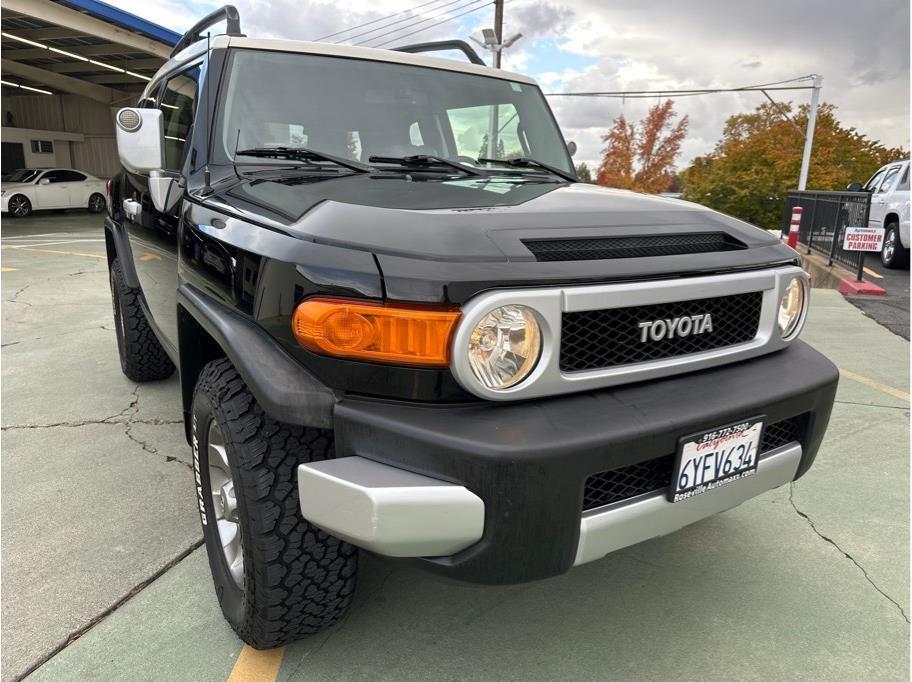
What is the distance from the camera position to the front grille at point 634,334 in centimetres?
158

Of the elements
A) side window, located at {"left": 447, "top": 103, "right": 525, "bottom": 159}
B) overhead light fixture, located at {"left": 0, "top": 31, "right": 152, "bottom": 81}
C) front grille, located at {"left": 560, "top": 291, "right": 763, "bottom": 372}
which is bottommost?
front grille, located at {"left": 560, "top": 291, "right": 763, "bottom": 372}

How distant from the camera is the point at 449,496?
1387mm

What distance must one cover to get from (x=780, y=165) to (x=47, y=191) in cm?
2414

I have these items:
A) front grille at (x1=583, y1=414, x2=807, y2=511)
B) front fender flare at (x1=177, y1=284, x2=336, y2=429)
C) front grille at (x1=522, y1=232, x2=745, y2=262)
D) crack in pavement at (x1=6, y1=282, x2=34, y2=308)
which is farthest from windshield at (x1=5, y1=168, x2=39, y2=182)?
front grille at (x1=583, y1=414, x2=807, y2=511)

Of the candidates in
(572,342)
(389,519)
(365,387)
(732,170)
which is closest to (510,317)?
(572,342)

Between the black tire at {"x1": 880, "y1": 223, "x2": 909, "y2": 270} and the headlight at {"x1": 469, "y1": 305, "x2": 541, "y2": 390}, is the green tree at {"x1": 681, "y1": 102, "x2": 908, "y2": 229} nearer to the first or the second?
the black tire at {"x1": 880, "y1": 223, "x2": 909, "y2": 270}

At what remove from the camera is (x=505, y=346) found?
150 centimetres

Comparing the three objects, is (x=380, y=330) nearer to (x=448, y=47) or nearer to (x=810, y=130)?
(x=448, y=47)

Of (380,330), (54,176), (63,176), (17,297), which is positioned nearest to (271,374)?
(380,330)

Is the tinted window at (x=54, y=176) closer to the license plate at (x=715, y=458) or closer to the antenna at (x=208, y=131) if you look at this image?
the antenna at (x=208, y=131)

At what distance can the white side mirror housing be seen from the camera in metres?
2.36

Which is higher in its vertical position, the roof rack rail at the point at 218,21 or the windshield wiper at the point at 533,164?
the roof rack rail at the point at 218,21

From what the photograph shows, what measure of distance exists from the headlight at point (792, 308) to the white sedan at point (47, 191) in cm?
1959

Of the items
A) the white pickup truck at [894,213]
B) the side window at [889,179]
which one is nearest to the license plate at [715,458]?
the white pickup truck at [894,213]
